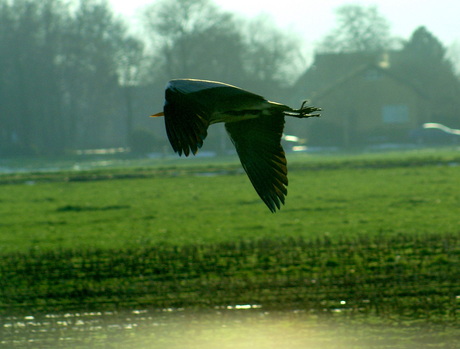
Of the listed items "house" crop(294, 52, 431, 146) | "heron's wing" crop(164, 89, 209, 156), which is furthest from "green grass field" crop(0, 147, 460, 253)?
"house" crop(294, 52, 431, 146)

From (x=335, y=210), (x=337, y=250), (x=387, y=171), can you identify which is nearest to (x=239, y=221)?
(x=335, y=210)

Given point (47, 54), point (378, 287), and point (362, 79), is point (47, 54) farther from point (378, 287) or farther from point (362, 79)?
point (378, 287)

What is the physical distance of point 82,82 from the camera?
69.9 metres

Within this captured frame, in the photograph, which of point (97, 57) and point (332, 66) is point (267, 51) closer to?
point (332, 66)

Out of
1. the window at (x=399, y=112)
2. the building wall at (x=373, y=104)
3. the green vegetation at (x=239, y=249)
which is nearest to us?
the green vegetation at (x=239, y=249)

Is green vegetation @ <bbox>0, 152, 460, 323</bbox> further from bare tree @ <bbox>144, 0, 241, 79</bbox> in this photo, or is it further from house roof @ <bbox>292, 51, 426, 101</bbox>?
house roof @ <bbox>292, 51, 426, 101</bbox>

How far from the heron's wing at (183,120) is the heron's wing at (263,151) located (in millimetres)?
1056

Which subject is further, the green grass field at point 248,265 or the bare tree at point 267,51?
the bare tree at point 267,51

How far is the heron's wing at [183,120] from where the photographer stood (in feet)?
12.5

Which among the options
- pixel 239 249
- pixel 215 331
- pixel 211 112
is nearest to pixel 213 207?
pixel 239 249

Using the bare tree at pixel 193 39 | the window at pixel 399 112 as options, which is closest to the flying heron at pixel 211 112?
the bare tree at pixel 193 39

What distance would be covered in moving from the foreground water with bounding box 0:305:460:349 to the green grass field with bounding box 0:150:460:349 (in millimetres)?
32

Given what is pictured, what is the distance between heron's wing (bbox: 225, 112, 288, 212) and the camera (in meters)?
4.89

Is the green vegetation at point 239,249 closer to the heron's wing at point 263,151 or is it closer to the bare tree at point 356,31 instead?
the heron's wing at point 263,151
